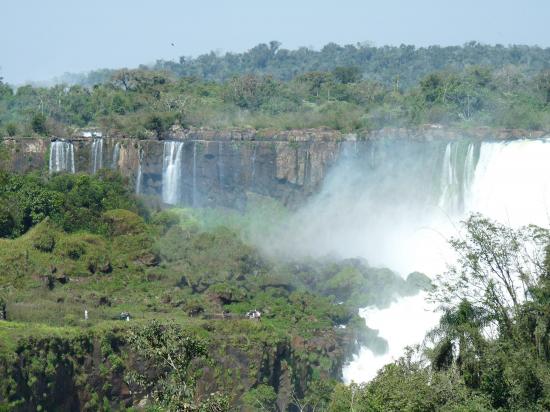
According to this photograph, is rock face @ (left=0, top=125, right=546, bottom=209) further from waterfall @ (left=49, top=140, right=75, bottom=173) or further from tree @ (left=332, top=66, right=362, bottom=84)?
tree @ (left=332, top=66, right=362, bottom=84)

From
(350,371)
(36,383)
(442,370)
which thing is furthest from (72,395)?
(442,370)

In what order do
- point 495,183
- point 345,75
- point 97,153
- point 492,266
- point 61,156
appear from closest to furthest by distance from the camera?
point 492,266
point 495,183
point 61,156
point 97,153
point 345,75

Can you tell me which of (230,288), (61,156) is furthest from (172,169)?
(230,288)

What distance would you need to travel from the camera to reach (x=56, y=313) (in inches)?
1651

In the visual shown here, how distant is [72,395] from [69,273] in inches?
370

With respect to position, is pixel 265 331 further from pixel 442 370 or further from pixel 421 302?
pixel 442 370

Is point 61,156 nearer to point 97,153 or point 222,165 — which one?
point 97,153

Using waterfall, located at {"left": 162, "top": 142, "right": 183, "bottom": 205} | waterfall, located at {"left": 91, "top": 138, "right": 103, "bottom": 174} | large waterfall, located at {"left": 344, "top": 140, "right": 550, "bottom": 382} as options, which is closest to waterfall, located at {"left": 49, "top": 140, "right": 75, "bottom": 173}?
waterfall, located at {"left": 91, "top": 138, "right": 103, "bottom": 174}

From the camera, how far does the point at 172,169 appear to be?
2424 inches

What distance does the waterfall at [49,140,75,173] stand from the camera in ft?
197

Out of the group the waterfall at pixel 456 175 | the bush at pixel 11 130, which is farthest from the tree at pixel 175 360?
the bush at pixel 11 130

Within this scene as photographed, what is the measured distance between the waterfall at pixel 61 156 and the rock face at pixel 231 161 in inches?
3.6

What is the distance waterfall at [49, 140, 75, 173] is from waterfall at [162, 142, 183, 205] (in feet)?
12.9

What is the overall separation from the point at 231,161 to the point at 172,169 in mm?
2580
